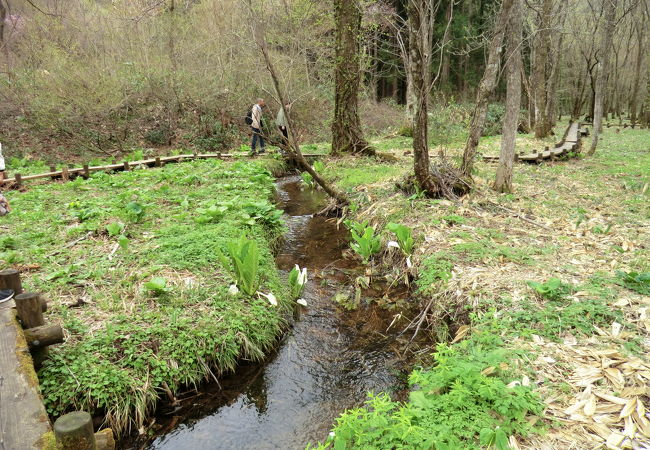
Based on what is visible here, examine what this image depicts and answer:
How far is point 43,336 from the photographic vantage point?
312 cm

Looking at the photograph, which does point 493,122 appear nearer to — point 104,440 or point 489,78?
point 489,78

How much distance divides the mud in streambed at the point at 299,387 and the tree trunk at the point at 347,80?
24.1 ft

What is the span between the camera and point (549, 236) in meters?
5.36

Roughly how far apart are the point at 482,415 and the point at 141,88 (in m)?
16.5

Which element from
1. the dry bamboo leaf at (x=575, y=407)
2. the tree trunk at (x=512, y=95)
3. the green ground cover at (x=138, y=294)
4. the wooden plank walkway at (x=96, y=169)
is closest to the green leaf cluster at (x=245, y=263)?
the green ground cover at (x=138, y=294)

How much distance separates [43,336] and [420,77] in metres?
5.83

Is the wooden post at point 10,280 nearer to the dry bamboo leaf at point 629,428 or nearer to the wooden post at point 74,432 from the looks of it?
the wooden post at point 74,432

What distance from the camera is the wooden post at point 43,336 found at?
3.08 metres

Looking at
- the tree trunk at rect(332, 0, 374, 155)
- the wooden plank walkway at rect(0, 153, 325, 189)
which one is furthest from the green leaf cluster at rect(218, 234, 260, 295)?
the tree trunk at rect(332, 0, 374, 155)

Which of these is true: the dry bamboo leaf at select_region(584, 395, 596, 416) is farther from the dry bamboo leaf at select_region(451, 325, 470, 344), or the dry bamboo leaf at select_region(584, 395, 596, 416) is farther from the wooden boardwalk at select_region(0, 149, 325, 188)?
the wooden boardwalk at select_region(0, 149, 325, 188)

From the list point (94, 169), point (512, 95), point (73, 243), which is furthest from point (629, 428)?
point (94, 169)

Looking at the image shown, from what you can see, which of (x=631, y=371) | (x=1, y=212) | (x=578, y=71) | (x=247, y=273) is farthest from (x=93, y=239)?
(x=578, y=71)

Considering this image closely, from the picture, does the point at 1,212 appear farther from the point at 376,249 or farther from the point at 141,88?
Answer: the point at 141,88

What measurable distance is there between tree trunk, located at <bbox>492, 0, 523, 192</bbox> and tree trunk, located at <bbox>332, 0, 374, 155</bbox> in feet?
16.2
